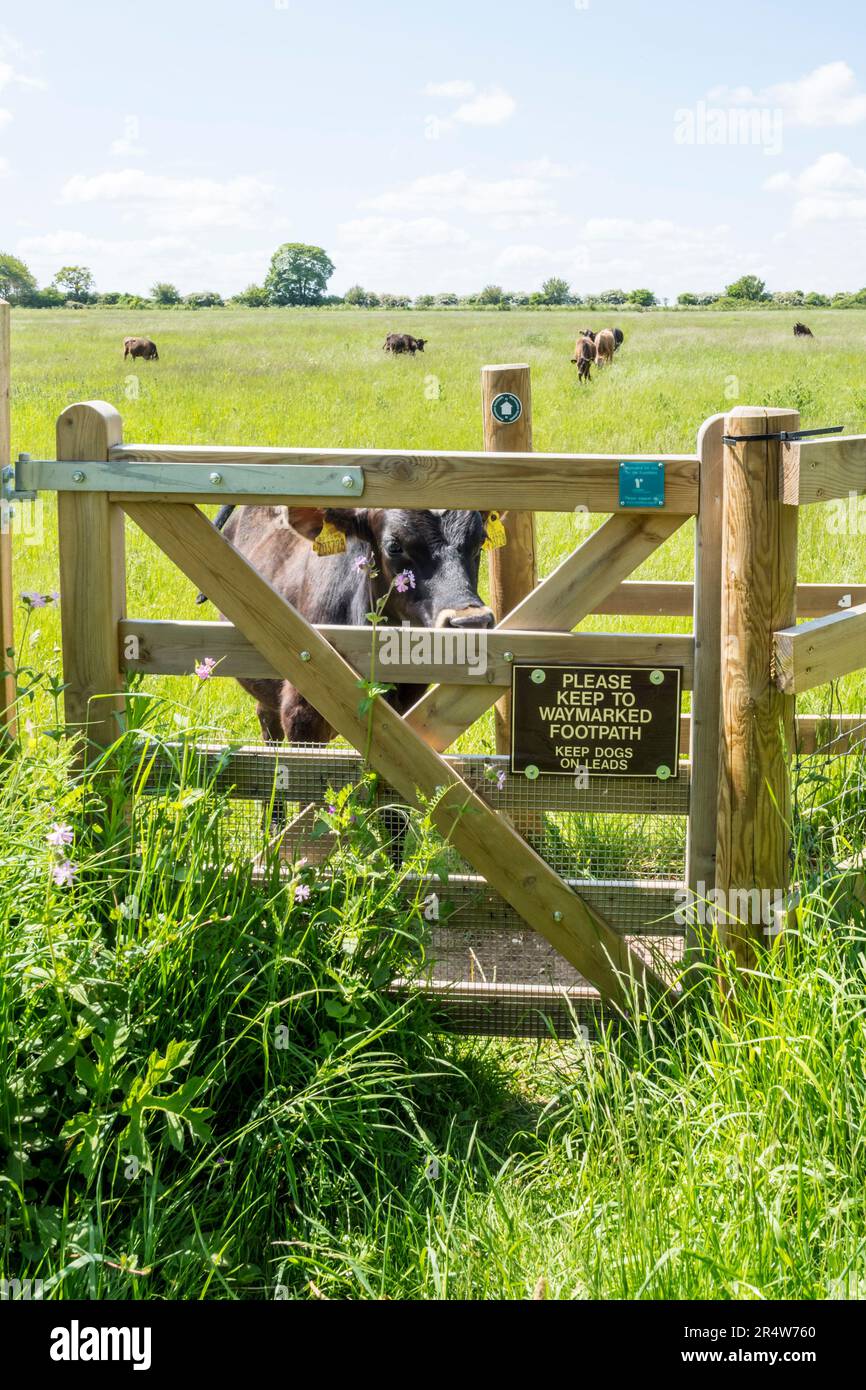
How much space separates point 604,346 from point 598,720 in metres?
31.7

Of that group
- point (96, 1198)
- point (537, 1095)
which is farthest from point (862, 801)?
point (96, 1198)

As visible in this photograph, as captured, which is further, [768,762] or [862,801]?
[862,801]

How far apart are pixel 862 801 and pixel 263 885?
2.24 meters

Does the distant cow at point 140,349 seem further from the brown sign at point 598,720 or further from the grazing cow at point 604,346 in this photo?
the brown sign at point 598,720

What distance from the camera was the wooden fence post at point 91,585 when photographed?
4.30 metres

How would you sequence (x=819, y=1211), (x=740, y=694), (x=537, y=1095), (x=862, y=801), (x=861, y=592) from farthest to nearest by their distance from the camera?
(x=861, y=592) < (x=862, y=801) < (x=537, y=1095) < (x=740, y=694) < (x=819, y=1211)

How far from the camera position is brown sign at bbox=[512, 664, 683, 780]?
421 centimetres

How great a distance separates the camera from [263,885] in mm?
4129

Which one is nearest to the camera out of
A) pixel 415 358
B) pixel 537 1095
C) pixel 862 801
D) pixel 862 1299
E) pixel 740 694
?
pixel 862 1299

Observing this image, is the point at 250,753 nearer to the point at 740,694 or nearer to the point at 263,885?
the point at 263,885

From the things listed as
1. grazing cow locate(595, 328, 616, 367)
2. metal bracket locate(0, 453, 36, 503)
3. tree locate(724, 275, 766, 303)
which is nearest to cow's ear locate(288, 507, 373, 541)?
metal bracket locate(0, 453, 36, 503)

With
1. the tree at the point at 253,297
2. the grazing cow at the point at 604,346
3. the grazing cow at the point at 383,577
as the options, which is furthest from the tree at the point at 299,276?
the grazing cow at the point at 383,577

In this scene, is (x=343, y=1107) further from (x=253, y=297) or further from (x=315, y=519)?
(x=253, y=297)

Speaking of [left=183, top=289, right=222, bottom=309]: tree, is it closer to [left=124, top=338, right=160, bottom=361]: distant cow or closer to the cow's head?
[left=124, top=338, right=160, bottom=361]: distant cow
